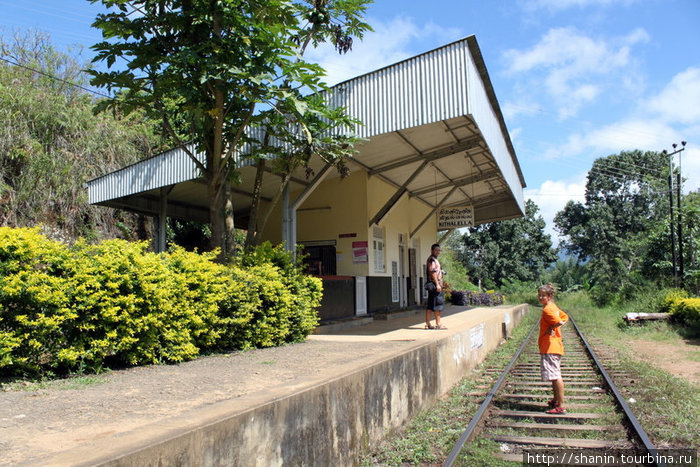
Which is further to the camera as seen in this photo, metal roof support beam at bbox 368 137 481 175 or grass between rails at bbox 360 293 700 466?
metal roof support beam at bbox 368 137 481 175

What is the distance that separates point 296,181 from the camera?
14.6m

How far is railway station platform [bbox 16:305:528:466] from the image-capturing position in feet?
8.68

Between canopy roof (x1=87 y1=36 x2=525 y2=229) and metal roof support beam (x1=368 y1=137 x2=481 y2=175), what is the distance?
0.03 metres

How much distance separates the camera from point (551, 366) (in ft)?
19.8

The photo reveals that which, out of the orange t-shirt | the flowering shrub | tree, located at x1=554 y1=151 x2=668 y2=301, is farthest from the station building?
tree, located at x1=554 y1=151 x2=668 y2=301

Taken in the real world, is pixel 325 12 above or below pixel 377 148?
above

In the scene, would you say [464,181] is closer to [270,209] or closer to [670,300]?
[670,300]

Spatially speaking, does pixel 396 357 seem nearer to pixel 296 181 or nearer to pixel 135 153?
pixel 296 181

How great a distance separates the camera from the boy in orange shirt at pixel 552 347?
236 inches

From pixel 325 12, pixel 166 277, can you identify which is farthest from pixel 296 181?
pixel 166 277

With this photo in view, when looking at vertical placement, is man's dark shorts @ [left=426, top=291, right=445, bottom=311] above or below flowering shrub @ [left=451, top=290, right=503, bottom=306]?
above

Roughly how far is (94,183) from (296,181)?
543 centimetres

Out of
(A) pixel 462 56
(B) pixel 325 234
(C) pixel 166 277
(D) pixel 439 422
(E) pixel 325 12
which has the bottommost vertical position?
(D) pixel 439 422

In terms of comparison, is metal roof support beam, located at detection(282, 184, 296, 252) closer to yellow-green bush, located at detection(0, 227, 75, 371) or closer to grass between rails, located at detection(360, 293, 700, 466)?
grass between rails, located at detection(360, 293, 700, 466)
